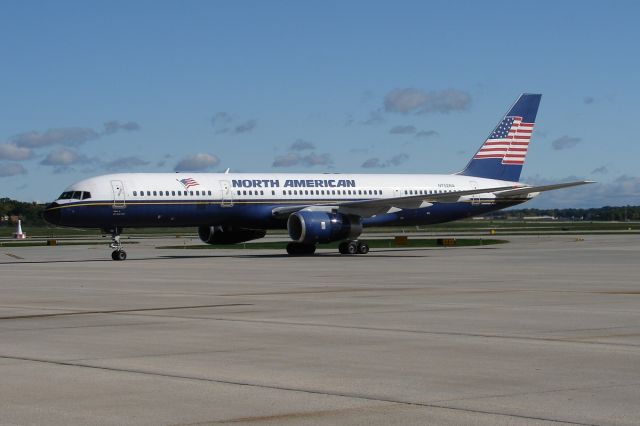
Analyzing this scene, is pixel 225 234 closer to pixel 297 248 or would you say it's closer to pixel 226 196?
pixel 226 196

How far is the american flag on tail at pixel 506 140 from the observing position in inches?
2190

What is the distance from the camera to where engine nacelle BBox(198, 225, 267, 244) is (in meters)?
49.0

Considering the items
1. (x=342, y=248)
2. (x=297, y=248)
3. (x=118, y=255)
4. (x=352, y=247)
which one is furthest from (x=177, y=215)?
(x=352, y=247)

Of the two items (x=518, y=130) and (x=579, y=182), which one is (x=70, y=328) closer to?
(x=579, y=182)

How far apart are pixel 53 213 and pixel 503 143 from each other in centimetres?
2509

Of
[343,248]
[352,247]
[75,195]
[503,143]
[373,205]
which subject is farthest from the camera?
[503,143]

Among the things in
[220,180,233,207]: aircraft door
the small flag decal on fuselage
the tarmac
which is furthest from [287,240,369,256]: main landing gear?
the tarmac

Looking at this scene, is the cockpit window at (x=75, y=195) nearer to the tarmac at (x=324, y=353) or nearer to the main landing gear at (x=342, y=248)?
the main landing gear at (x=342, y=248)

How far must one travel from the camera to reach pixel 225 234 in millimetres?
49156

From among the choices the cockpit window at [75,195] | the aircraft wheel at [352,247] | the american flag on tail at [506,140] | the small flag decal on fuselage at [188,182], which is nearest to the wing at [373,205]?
the aircraft wheel at [352,247]

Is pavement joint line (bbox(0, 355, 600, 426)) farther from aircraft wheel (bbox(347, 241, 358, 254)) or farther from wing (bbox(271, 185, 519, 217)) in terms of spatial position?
aircraft wheel (bbox(347, 241, 358, 254))

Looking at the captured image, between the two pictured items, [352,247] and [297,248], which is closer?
[352,247]

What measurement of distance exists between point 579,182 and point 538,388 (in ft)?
130

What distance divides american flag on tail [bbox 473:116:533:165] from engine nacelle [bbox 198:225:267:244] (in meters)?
14.2
